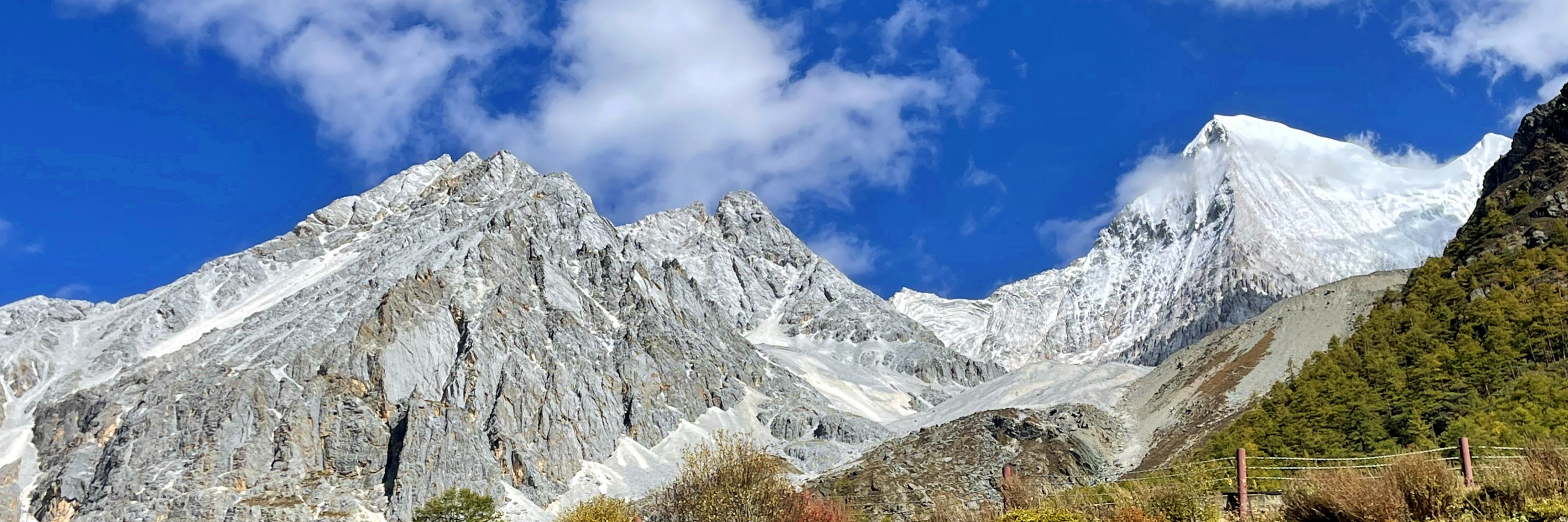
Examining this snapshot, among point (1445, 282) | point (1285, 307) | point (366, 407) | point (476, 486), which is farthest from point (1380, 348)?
point (366, 407)

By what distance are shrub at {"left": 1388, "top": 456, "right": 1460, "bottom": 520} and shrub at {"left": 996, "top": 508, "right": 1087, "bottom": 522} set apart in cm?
773

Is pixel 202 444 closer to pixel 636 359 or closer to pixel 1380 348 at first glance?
pixel 636 359

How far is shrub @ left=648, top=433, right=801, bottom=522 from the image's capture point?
165 ft

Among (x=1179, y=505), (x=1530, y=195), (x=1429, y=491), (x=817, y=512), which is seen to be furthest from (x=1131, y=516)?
(x=1530, y=195)

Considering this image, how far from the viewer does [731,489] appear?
2002 inches

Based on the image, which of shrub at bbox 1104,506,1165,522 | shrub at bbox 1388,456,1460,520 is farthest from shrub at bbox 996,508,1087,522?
shrub at bbox 1388,456,1460,520

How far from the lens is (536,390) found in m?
174

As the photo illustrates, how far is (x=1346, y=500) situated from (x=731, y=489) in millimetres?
29249

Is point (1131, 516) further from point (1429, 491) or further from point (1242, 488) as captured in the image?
point (1429, 491)

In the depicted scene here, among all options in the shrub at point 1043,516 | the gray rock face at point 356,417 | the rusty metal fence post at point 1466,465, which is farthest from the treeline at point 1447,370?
the gray rock face at point 356,417

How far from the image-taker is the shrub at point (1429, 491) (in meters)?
24.4

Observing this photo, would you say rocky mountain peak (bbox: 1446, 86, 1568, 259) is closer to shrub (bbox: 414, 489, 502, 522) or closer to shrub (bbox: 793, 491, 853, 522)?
shrub (bbox: 793, 491, 853, 522)

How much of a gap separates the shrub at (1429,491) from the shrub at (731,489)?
29.0 metres

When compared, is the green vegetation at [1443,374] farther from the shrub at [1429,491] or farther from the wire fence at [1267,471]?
the shrub at [1429,491]
